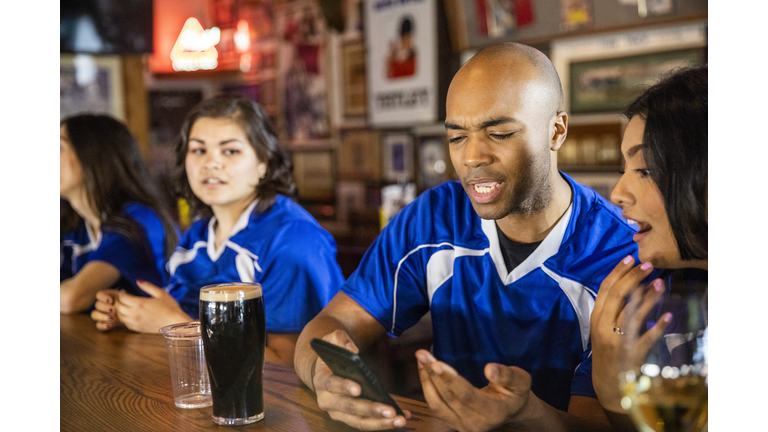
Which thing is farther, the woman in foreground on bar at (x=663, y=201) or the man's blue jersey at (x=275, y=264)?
the man's blue jersey at (x=275, y=264)

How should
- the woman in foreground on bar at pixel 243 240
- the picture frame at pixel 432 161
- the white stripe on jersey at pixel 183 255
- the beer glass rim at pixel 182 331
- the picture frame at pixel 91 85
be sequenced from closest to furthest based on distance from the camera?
1. the beer glass rim at pixel 182 331
2. the woman in foreground on bar at pixel 243 240
3. the white stripe on jersey at pixel 183 255
4. the picture frame at pixel 432 161
5. the picture frame at pixel 91 85

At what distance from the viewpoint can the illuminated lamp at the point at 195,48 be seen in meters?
4.78

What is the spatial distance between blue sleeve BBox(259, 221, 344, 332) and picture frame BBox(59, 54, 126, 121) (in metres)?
2.92

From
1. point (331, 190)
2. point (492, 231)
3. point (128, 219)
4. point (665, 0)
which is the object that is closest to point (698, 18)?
point (665, 0)

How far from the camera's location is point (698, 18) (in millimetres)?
2736

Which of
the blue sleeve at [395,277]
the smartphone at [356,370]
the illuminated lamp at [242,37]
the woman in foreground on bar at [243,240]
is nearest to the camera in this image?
the smartphone at [356,370]

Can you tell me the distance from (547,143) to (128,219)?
1606 mm

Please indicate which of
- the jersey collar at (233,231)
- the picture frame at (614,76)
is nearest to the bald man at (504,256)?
the jersey collar at (233,231)

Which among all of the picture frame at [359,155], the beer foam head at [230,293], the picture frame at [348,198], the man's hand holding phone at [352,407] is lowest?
the man's hand holding phone at [352,407]

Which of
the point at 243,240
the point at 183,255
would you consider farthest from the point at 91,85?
the point at 243,240

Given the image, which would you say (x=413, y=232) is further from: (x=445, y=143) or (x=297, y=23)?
(x=297, y=23)

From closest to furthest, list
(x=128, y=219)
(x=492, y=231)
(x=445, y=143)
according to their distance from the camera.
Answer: (x=492, y=231) < (x=128, y=219) < (x=445, y=143)

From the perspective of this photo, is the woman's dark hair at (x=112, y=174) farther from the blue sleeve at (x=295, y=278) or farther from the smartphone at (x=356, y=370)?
the smartphone at (x=356, y=370)
